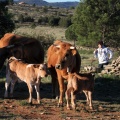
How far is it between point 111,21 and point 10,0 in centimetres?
1561

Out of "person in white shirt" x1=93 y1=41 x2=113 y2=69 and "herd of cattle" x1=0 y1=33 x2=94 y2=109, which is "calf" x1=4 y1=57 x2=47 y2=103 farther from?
"person in white shirt" x1=93 y1=41 x2=113 y2=69

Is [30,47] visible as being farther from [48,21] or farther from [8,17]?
[48,21]

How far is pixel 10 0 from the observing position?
2484 centimetres

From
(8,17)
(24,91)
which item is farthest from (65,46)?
(8,17)

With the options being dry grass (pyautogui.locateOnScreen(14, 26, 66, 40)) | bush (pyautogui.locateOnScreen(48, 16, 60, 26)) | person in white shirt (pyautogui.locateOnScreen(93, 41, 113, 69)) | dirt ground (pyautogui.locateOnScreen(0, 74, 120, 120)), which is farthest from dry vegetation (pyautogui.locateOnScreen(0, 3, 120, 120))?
bush (pyautogui.locateOnScreen(48, 16, 60, 26))

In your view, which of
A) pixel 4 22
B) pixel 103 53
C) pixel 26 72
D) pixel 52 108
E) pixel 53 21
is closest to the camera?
pixel 52 108

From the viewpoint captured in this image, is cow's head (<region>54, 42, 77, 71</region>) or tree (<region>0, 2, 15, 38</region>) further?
tree (<region>0, 2, 15, 38</region>)

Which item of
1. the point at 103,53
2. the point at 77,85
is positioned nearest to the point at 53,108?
the point at 77,85

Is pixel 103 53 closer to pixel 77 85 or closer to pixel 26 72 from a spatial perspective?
pixel 26 72

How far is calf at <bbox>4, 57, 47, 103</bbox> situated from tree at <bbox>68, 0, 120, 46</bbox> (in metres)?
26.0

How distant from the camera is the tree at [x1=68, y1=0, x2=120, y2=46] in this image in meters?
37.8

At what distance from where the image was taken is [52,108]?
10875 mm

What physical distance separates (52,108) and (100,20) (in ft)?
89.9

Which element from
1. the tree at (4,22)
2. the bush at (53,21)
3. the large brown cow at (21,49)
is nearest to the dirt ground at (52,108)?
the large brown cow at (21,49)
